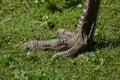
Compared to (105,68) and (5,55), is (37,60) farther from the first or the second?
(105,68)

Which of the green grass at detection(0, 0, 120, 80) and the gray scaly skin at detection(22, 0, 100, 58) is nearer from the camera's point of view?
the green grass at detection(0, 0, 120, 80)

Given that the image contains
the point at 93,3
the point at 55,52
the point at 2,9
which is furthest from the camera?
the point at 2,9

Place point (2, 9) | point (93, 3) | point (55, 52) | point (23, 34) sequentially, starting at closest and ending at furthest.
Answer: point (93, 3)
point (55, 52)
point (23, 34)
point (2, 9)

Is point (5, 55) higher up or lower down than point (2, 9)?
lower down

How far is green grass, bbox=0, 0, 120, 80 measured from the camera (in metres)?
4.95

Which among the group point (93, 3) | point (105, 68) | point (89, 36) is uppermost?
point (93, 3)

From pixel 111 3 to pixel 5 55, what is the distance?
2.27 metres

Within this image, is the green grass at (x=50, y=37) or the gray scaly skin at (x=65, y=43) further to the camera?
the gray scaly skin at (x=65, y=43)

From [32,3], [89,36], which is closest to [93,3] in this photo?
[89,36]

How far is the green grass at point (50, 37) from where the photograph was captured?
195 inches

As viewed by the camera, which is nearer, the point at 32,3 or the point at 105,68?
the point at 105,68

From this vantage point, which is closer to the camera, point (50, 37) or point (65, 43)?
point (65, 43)

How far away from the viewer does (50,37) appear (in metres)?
5.73

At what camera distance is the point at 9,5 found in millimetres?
6555
